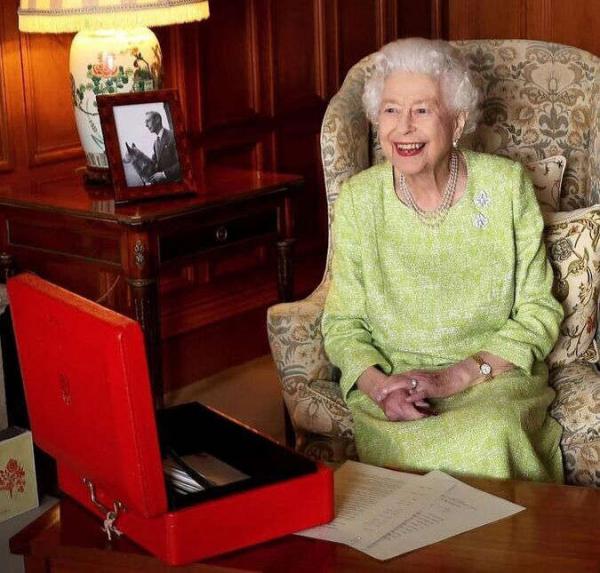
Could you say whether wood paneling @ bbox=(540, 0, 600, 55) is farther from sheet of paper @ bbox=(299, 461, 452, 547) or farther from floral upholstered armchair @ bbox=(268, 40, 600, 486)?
sheet of paper @ bbox=(299, 461, 452, 547)

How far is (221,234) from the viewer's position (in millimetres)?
2910

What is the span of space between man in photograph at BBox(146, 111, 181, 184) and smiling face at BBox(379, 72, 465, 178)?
0.65m

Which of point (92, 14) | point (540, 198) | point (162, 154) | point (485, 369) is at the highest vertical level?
point (92, 14)

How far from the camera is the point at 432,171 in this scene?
2404 millimetres

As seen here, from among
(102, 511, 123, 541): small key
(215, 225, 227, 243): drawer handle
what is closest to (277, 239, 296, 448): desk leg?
(215, 225, 227, 243): drawer handle

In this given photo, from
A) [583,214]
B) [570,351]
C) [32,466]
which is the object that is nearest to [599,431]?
[570,351]

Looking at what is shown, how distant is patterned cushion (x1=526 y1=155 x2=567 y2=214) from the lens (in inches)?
107

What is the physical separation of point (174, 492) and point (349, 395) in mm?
700

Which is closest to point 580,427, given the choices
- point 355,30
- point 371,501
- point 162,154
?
point 371,501

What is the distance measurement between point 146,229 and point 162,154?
231 millimetres

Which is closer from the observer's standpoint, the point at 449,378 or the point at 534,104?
the point at 449,378

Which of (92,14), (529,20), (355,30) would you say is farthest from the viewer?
(529,20)

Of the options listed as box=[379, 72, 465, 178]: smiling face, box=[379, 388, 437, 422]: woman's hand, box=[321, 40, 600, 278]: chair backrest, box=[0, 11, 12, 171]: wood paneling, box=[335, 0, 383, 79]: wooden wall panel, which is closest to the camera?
box=[379, 388, 437, 422]: woman's hand

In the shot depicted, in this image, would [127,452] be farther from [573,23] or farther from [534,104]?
[573,23]
